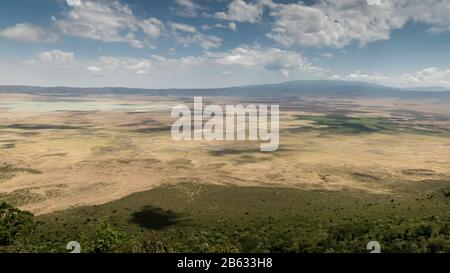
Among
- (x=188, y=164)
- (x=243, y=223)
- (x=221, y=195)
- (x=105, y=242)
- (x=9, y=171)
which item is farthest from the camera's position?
(x=188, y=164)

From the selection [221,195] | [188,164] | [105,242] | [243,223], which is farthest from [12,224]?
[188,164]

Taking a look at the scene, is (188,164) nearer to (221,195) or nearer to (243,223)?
(221,195)

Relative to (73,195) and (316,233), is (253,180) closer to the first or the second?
(73,195)

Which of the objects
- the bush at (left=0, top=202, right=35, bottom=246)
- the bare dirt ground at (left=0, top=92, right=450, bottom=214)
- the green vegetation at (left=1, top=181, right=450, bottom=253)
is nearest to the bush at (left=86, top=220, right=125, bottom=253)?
the green vegetation at (left=1, top=181, right=450, bottom=253)

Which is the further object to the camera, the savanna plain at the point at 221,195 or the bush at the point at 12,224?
the bush at the point at 12,224

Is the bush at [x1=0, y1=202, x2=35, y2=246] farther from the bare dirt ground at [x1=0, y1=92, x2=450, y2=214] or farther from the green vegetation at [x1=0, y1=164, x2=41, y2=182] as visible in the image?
the green vegetation at [x1=0, y1=164, x2=41, y2=182]

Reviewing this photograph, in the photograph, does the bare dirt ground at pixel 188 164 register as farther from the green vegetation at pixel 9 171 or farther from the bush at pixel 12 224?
the bush at pixel 12 224

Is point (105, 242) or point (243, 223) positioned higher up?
point (105, 242)

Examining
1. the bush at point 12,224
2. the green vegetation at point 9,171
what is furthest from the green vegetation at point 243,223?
the green vegetation at point 9,171

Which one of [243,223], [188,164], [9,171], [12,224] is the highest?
[12,224]
